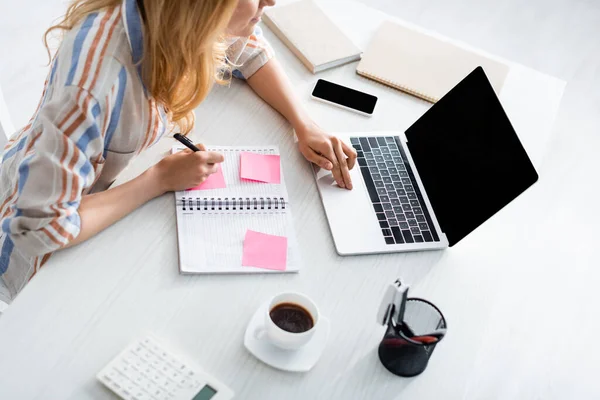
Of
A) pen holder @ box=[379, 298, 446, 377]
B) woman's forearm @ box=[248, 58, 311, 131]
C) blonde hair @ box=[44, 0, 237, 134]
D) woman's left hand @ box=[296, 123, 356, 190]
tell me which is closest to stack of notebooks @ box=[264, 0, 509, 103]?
woman's forearm @ box=[248, 58, 311, 131]

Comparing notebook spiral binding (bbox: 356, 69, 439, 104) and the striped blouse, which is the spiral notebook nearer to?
the striped blouse

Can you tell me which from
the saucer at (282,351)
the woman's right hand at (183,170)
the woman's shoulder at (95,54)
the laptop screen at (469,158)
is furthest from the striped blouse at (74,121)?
the laptop screen at (469,158)

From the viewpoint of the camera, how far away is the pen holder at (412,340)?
3.13 feet

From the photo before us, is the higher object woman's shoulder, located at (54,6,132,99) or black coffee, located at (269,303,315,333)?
woman's shoulder, located at (54,6,132,99)

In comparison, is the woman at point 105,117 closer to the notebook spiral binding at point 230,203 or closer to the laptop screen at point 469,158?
the notebook spiral binding at point 230,203

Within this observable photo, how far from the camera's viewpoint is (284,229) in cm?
113

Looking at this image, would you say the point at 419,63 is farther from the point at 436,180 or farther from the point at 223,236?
the point at 223,236

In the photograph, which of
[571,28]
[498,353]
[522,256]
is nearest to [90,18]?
[522,256]

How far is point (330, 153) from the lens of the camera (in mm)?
1222

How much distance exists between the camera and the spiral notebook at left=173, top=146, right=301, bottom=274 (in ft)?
3.49

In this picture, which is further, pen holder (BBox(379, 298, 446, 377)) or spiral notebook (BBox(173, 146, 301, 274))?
spiral notebook (BBox(173, 146, 301, 274))

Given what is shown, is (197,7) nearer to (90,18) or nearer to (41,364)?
(90,18)

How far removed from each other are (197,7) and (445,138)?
533 mm

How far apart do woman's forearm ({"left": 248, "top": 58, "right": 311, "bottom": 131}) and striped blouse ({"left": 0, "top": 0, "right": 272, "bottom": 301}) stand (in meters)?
0.33
